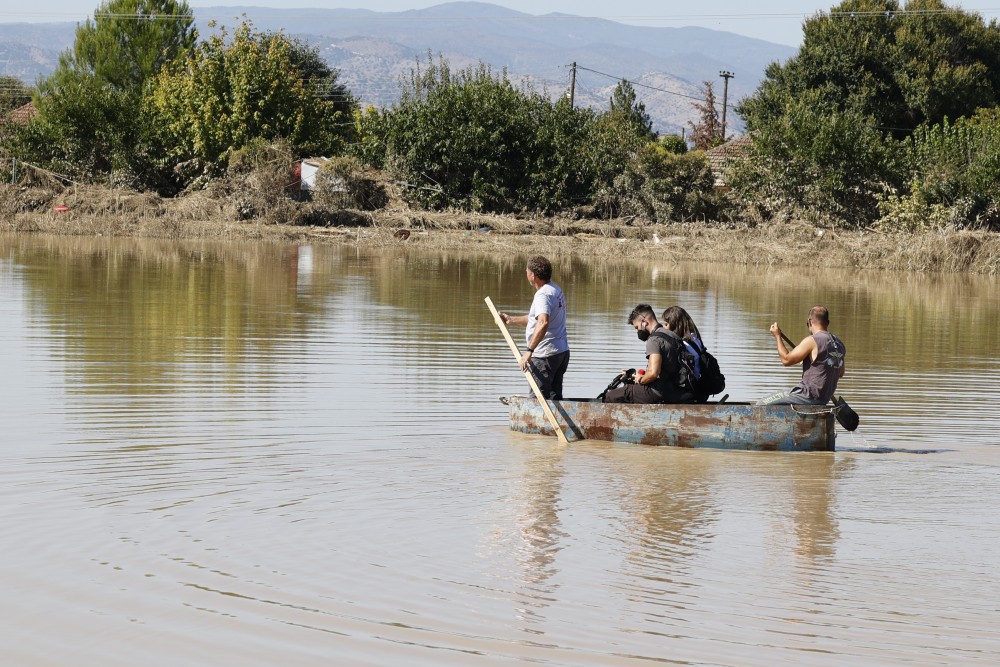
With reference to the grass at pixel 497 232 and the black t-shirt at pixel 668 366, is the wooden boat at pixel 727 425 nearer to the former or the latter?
the black t-shirt at pixel 668 366

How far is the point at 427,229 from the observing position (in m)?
45.7

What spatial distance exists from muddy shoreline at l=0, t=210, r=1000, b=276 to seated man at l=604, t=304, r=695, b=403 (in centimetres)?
2729

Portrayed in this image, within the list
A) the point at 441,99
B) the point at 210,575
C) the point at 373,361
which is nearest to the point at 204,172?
the point at 441,99

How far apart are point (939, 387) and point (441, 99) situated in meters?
Result: 35.3

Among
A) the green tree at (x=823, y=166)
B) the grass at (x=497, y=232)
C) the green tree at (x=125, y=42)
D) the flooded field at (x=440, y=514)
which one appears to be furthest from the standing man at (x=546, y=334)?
the green tree at (x=125, y=42)

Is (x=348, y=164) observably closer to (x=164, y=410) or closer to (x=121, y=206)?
(x=121, y=206)

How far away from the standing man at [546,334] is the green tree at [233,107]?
3932cm

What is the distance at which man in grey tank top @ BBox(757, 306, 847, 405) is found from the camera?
11922 millimetres

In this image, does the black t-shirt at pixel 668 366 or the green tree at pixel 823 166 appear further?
the green tree at pixel 823 166

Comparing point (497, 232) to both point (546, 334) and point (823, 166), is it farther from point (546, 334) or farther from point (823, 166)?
point (546, 334)

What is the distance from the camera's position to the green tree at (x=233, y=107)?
50688 mm

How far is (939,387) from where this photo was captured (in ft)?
52.5

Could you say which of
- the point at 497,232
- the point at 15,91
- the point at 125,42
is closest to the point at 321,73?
the point at 125,42

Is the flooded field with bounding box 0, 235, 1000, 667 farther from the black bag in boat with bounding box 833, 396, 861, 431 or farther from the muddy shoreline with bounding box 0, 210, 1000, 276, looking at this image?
the muddy shoreline with bounding box 0, 210, 1000, 276
